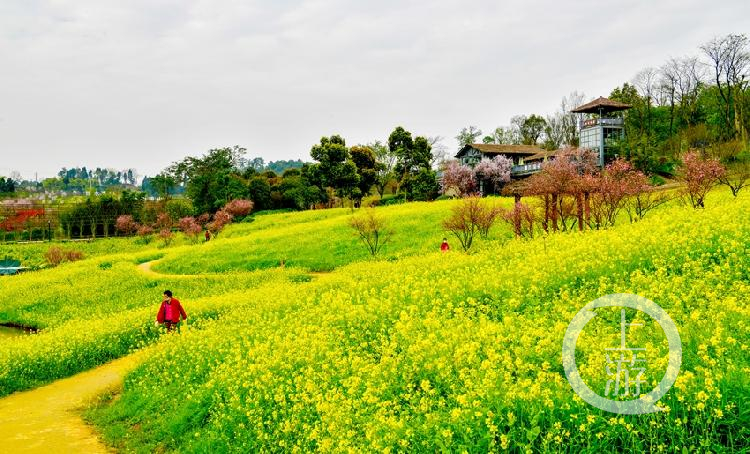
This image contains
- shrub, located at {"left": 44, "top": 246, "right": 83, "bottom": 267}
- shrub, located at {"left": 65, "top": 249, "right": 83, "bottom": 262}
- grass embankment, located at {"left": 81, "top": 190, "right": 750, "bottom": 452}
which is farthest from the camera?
shrub, located at {"left": 65, "top": 249, "right": 83, "bottom": 262}

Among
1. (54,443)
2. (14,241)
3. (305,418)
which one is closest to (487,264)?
(305,418)

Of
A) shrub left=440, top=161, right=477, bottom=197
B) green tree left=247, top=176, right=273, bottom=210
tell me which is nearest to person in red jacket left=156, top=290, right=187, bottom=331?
shrub left=440, top=161, right=477, bottom=197

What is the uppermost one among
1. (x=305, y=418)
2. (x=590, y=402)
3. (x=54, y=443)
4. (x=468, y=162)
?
(x=468, y=162)

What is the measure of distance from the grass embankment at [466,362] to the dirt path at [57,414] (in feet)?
1.90

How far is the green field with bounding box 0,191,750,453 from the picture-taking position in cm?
643

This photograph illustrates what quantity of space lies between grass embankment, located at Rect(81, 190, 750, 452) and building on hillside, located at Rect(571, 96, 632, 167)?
142ft

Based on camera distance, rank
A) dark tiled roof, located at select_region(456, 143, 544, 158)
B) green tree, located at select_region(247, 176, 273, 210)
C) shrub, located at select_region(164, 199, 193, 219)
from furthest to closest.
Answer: green tree, located at select_region(247, 176, 273, 210) → dark tiled roof, located at select_region(456, 143, 544, 158) → shrub, located at select_region(164, 199, 193, 219)

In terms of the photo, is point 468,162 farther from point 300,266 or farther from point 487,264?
point 487,264

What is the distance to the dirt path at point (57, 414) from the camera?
35.3 feet

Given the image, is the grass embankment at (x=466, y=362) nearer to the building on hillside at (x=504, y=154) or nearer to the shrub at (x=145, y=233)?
the shrub at (x=145, y=233)

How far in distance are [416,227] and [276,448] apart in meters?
29.1

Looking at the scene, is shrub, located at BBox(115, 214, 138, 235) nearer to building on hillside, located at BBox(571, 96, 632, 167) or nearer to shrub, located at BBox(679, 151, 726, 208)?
building on hillside, located at BBox(571, 96, 632, 167)

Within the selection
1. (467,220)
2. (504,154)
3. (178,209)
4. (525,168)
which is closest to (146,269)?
(467,220)

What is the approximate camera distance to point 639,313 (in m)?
9.95
